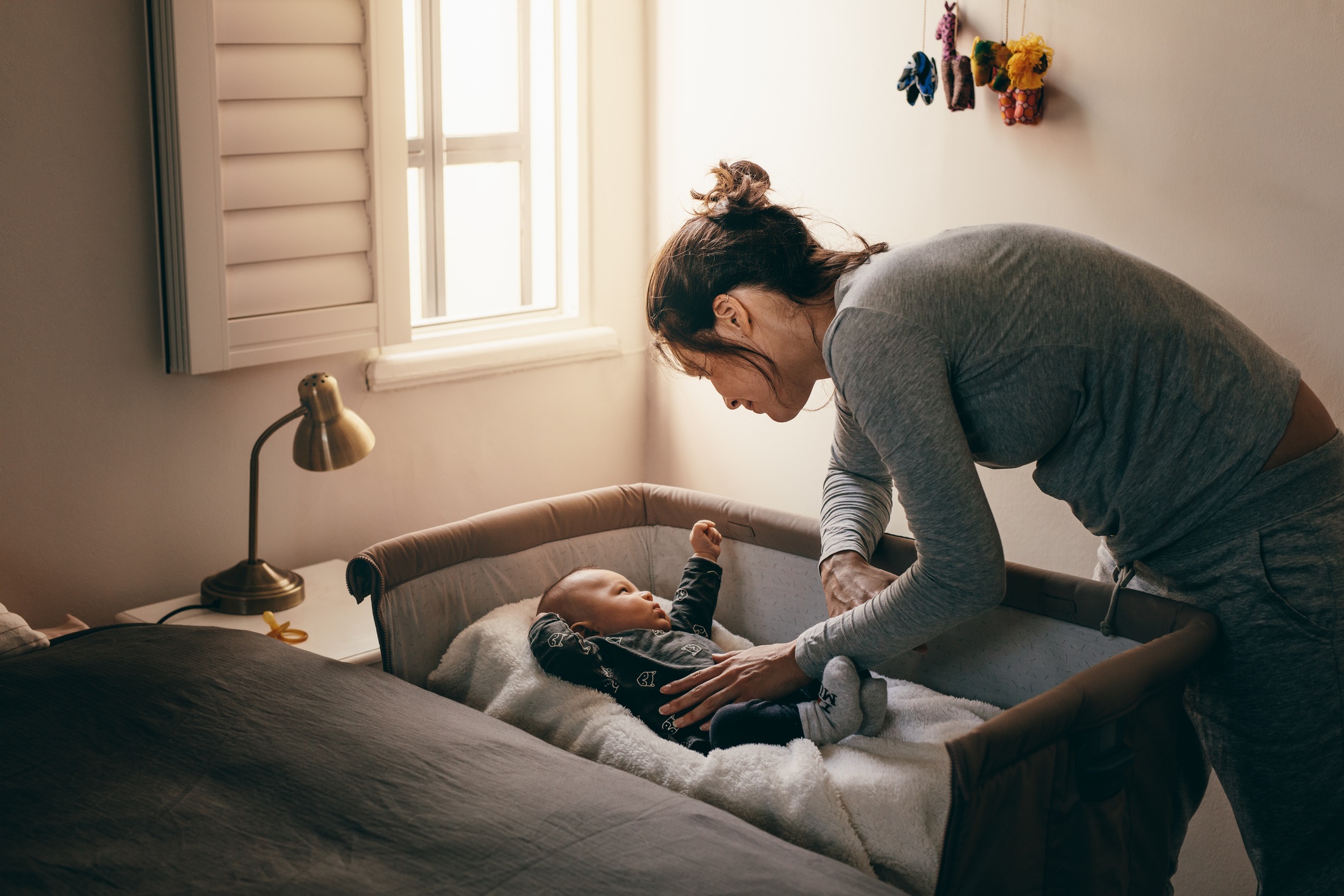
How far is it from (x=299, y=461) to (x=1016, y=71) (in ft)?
4.48

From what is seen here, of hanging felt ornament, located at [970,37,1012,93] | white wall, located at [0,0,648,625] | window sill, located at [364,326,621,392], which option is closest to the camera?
white wall, located at [0,0,648,625]

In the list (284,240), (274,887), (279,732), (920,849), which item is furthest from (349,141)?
(920,849)

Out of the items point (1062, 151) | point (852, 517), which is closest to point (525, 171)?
→ point (1062, 151)

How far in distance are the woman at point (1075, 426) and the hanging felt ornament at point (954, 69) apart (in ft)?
2.55

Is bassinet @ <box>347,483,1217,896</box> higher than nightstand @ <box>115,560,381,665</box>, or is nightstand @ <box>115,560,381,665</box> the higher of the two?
bassinet @ <box>347,483,1217,896</box>

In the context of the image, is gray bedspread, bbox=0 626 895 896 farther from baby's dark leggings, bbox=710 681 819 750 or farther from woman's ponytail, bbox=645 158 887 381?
woman's ponytail, bbox=645 158 887 381

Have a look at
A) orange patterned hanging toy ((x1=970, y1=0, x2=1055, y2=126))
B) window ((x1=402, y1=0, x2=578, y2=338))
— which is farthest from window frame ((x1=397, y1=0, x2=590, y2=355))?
orange patterned hanging toy ((x1=970, y1=0, x2=1055, y2=126))

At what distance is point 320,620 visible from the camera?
1.89m

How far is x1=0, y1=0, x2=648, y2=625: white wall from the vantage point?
5.78ft

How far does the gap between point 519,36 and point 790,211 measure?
4.81 ft

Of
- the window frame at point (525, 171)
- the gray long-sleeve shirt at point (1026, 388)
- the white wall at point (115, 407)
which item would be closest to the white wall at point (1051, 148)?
the window frame at point (525, 171)

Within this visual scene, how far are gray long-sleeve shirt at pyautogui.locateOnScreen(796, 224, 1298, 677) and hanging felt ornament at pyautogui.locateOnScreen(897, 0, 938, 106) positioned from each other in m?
0.90

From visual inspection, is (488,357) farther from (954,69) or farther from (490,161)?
(954,69)

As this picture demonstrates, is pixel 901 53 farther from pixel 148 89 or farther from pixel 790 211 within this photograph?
pixel 148 89
